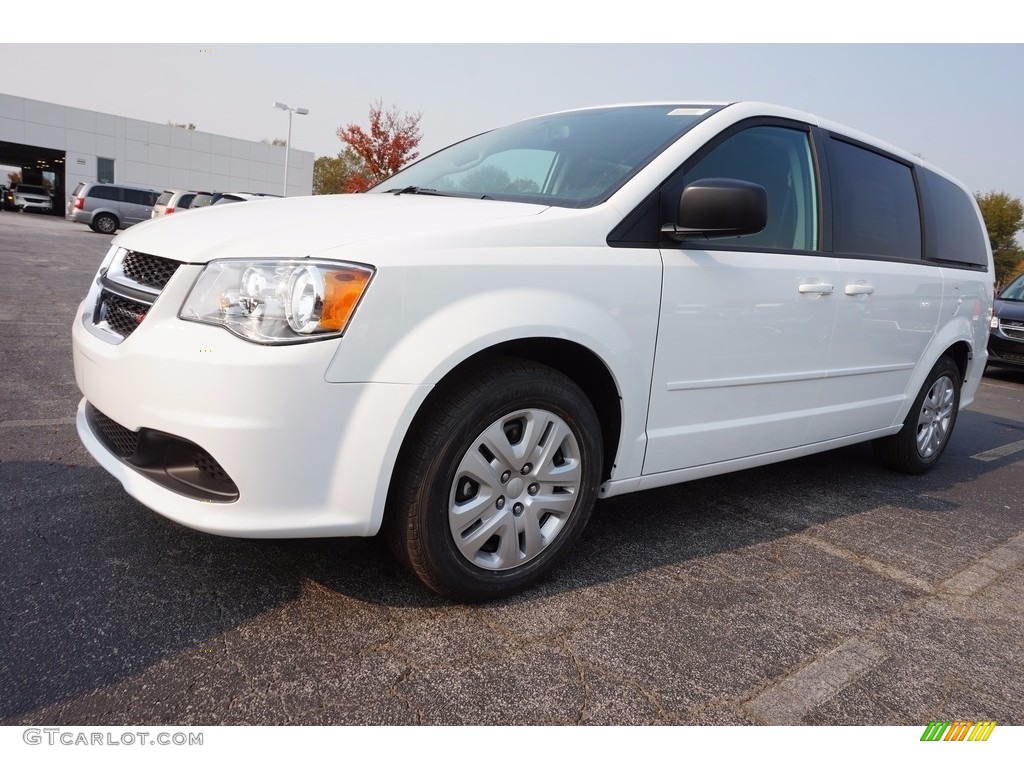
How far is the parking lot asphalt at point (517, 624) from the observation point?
1.89 metres

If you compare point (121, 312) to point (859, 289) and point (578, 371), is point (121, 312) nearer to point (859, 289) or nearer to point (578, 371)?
point (578, 371)

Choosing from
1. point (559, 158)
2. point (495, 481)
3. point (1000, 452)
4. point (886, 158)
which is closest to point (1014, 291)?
point (1000, 452)

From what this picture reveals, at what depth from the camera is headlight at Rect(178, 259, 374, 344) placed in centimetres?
196

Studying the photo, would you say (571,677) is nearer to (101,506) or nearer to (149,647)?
(149,647)

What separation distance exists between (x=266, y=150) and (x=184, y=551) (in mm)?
44315

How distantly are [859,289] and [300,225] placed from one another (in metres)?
2.51

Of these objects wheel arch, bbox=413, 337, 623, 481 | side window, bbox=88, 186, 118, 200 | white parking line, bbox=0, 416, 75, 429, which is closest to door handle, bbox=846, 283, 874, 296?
wheel arch, bbox=413, 337, 623, 481

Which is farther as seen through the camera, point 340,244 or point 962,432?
point 962,432

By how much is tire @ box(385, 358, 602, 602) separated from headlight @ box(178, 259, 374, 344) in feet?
1.31

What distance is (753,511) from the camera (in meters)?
3.56

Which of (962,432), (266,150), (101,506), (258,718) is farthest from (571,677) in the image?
(266,150)

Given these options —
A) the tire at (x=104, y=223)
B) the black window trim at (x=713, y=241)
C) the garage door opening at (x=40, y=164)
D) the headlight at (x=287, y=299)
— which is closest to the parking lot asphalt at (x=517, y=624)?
the headlight at (x=287, y=299)

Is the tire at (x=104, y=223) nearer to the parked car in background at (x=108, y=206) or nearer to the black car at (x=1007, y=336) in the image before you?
the parked car in background at (x=108, y=206)

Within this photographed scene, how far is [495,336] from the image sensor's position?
7.14ft
